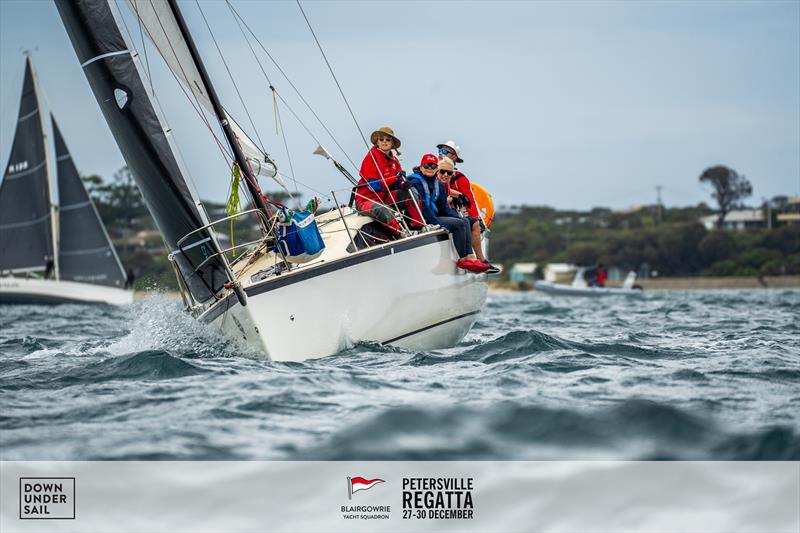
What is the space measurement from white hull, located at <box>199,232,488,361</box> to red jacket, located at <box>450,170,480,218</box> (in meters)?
1.13

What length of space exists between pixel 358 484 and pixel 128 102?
354cm

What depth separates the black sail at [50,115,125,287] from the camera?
79.8ft

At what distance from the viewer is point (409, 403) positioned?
14.7ft

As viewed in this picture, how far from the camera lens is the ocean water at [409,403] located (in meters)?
3.87

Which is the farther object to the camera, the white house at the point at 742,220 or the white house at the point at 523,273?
the white house at the point at 523,273

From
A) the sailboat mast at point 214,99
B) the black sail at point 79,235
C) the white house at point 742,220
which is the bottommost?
the white house at point 742,220

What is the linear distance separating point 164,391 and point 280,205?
2169 mm

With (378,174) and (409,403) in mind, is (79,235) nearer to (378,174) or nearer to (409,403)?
(378,174)

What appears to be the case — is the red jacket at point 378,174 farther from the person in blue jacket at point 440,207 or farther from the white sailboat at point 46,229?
the white sailboat at point 46,229

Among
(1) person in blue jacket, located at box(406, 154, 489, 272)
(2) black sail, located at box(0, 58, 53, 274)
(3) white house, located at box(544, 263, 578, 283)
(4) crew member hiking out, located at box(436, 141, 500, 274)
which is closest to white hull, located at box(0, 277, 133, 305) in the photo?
(2) black sail, located at box(0, 58, 53, 274)

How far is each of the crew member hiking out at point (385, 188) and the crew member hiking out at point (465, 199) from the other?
390 mm

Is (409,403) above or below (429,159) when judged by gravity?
below

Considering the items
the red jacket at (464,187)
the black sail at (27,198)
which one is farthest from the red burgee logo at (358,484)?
the black sail at (27,198)

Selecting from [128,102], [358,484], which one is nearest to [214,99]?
[128,102]
